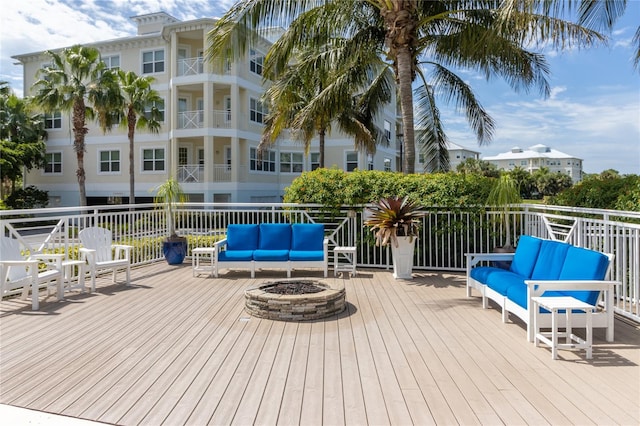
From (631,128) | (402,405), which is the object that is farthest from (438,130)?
(402,405)

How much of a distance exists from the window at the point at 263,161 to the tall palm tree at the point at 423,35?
13119mm

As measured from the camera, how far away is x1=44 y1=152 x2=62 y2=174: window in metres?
Answer: 27.3

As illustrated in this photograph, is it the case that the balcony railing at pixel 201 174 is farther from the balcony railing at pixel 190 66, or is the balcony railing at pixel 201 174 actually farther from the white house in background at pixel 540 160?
the white house in background at pixel 540 160

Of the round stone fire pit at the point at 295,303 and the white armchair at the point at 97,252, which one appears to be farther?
the white armchair at the point at 97,252

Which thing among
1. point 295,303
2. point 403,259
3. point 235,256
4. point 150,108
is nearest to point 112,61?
point 150,108

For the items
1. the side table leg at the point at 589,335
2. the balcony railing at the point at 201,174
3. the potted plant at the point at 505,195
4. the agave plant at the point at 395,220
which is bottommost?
the side table leg at the point at 589,335

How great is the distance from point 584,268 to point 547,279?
61cm

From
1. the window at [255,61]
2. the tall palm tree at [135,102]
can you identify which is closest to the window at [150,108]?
the tall palm tree at [135,102]

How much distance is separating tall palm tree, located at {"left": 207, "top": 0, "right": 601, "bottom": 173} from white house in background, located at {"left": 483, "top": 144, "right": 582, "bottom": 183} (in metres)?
88.3

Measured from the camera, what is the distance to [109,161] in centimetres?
2531

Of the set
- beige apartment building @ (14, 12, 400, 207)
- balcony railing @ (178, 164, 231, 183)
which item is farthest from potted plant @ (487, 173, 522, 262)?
balcony railing @ (178, 164, 231, 183)

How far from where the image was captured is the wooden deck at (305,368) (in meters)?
3.13

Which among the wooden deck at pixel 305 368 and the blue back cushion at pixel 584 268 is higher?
the blue back cushion at pixel 584 268

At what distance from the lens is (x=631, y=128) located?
31.6 feet
